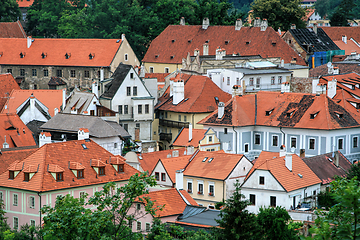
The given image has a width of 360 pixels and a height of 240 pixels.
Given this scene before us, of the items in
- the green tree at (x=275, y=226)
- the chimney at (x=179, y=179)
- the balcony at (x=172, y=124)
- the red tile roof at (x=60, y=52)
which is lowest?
the green tree at (x=275, y=226)

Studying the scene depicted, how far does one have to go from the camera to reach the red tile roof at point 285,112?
64.0m

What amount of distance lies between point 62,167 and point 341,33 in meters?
75.6

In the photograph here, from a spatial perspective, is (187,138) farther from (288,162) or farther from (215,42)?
(215,42)

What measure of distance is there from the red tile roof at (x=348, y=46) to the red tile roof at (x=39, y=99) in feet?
160

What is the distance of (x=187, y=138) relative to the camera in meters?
67.2

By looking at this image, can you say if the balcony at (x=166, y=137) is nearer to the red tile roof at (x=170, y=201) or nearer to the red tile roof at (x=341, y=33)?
the red tile roof at (x=170, y=201)

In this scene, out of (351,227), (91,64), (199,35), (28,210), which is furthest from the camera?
(199,35)

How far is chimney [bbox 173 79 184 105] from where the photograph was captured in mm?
75250

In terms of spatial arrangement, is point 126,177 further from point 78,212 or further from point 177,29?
point 177,29

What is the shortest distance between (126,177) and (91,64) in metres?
39.8

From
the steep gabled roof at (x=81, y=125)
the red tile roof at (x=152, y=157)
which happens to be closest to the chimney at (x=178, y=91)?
the steep gabled roof at (x=81, y=125)

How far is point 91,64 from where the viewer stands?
289 feet

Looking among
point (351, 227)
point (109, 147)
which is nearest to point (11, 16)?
point (109, 147)

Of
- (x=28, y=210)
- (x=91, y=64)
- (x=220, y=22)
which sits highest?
(x=220, y=22)
